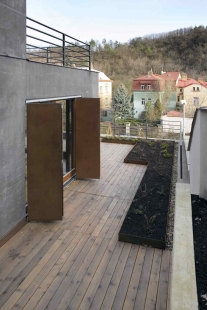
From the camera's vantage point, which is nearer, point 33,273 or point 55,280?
point 55,280

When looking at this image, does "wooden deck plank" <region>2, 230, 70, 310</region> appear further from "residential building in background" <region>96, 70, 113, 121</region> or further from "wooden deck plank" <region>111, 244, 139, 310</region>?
"residential building in background" <region>96, 70, 113, 121</region>

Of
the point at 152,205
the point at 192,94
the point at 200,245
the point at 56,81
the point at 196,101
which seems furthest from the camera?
the point at 192,94

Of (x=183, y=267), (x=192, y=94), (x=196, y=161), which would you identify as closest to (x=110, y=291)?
(x=183, y=267)

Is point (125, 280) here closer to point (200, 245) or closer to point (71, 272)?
point (71, 272)

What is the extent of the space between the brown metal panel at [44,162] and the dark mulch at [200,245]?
2.04m

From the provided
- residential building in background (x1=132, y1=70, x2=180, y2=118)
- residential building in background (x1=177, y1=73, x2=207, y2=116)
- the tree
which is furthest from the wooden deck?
residential building in background (x1=132, y1=70, x2=180, y2=118)

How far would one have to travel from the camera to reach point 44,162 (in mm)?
4301

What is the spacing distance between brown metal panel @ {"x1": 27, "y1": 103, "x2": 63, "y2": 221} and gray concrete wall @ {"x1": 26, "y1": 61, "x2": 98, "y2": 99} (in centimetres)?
37

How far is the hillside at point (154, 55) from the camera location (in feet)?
131

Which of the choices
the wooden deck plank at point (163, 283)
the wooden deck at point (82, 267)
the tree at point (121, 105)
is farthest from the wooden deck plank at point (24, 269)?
the tree at point (121, 105)

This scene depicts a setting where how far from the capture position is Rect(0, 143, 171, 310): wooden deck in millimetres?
2797

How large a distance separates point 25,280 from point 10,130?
6.05ft

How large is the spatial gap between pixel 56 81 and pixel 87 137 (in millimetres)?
1632

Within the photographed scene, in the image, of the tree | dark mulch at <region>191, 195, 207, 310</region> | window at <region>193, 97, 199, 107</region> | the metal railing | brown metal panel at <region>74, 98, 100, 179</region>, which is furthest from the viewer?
the tree
